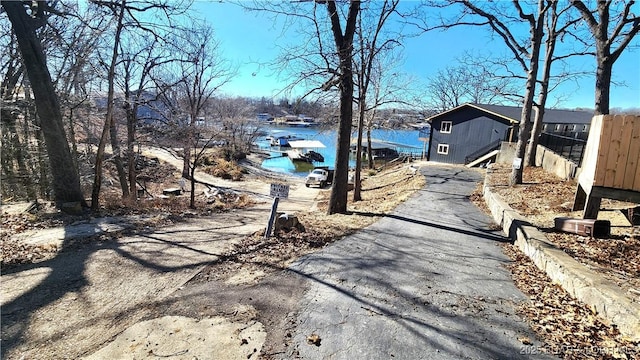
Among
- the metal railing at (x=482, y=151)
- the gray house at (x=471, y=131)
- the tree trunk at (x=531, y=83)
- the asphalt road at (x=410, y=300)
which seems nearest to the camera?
the asphalt road at (x=410, y=300)

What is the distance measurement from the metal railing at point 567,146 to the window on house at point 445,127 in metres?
8.15

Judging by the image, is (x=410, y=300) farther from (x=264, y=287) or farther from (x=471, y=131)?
(x=471, y=131)

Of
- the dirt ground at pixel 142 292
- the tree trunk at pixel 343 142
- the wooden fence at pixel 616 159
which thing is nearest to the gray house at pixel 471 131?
the tree trunk at pixel 343 142

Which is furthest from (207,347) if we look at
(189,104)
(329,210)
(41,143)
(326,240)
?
(189,104)

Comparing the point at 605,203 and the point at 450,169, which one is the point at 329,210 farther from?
the point at 450,169

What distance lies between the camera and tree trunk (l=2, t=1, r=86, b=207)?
7070 mm

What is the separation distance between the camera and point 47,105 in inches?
295

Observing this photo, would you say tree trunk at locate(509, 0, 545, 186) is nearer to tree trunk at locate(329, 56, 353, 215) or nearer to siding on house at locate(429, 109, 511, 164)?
tree trunk at locate(329, 56, 353, 215)

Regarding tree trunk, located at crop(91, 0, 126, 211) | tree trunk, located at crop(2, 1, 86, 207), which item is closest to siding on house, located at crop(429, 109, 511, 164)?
tree trunk, located at crop(91, 0, 126, 211)

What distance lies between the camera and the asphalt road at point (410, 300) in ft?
9.97

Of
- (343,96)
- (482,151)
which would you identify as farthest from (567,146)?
(343,96)

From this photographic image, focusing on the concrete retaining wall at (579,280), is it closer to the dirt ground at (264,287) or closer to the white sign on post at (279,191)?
the dirt ground at (264,287)

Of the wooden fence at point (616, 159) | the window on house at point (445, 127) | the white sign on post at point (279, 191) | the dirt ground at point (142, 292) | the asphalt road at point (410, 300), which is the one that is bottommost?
the dirt ground at point (142, 292)

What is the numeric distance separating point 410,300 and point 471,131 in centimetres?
2331
